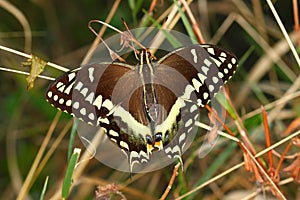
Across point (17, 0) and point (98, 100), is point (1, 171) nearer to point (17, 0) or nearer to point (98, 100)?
point (17, 0)

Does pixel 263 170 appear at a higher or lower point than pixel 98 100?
lower

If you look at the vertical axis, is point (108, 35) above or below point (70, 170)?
above

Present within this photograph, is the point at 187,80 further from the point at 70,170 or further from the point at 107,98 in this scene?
the point at 70,170

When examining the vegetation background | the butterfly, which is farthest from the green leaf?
the vegetation background

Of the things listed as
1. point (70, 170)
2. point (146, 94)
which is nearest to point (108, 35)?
point (146, 94)

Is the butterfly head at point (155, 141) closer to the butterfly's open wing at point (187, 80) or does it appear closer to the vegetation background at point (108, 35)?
the butterfly's open wing at point (187, 80)

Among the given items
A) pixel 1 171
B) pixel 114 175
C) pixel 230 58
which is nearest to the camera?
pixel 230 58

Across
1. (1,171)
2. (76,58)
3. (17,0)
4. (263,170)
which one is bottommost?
(1,171)

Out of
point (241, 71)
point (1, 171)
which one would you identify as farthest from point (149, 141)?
point (1, 171)
